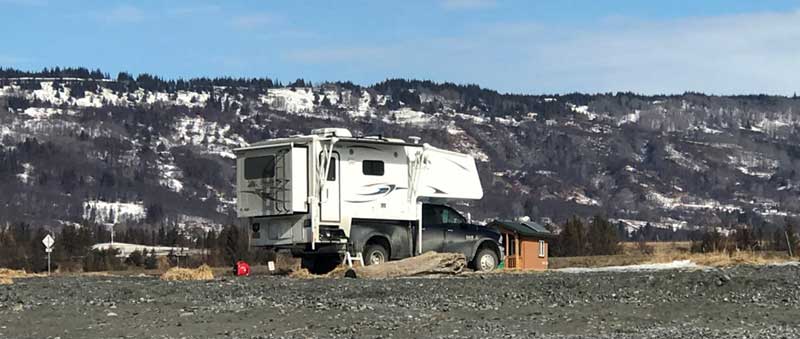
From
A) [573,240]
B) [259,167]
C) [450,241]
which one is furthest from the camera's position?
[573,240]

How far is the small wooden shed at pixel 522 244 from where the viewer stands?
33156 millimetres

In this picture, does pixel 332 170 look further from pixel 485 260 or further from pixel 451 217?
pixel 485 260

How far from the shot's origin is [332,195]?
27750mm

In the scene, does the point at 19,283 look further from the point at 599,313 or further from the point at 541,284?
the point at 599,313

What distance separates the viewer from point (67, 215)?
196 m

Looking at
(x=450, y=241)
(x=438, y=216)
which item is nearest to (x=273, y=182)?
(x=438, y=216)

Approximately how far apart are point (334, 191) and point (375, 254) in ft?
5.32

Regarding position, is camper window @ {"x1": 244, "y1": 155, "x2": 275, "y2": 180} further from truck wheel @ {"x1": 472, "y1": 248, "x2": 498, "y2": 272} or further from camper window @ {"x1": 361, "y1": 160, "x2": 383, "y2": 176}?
truck wheel @ {"x1": 472, "y1": 248, "x2": 498, "y2": 272}

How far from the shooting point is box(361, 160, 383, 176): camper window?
28.4m

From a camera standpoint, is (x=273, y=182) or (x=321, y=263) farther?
(x=321, y=263)

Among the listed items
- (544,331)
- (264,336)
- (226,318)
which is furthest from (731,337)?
(226,318)

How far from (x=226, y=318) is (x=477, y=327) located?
128 inches

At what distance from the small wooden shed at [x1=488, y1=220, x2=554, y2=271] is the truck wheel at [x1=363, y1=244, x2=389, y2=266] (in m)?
4.28

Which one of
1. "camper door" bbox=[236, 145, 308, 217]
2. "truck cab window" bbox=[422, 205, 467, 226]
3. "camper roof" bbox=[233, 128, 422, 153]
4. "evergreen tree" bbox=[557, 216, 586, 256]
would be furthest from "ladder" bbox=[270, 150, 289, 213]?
"evergreen tree" bbox=[557, 216, 586, 256]
